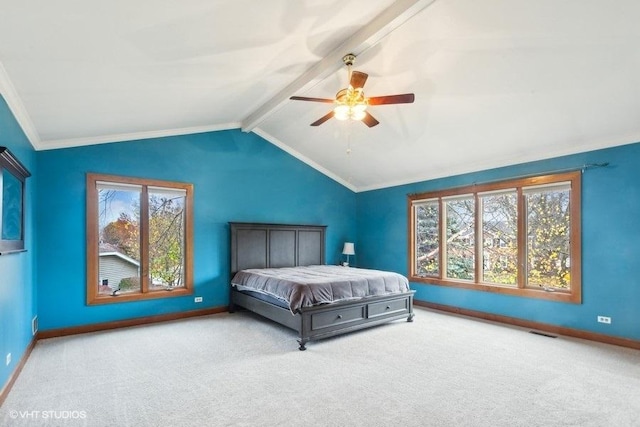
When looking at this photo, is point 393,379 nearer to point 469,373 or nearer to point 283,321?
point 469,373

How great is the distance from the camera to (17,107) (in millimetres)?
3150

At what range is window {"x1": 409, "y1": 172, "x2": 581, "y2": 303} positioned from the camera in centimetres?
463

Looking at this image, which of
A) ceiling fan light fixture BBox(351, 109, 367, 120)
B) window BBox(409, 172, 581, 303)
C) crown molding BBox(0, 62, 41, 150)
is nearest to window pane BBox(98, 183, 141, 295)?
crown molding BBox(0, 62, 41, 150)

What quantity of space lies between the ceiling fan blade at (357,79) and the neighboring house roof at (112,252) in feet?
13.4

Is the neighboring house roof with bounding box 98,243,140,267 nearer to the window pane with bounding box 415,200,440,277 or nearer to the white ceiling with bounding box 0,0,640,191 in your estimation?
the white ceiling with bounding box 0,0,640,191

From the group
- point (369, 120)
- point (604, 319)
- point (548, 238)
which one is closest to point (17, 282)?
point (369, 120)

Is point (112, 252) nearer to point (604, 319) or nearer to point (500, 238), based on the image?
point (500, 238)

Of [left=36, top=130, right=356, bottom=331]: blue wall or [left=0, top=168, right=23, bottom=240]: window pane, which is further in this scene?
[left=36, top=130, right=356, bottom=331]: blue wall

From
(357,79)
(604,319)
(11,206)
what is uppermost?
(357,79)

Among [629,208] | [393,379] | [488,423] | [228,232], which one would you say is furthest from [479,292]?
[228,232]

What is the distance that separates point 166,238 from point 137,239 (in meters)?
0.41

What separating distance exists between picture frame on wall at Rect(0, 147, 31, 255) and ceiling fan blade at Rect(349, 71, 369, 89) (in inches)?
115

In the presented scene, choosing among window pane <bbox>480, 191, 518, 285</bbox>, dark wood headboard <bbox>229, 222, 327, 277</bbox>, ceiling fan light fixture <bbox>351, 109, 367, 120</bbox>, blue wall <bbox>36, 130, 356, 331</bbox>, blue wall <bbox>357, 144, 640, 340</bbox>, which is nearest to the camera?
ceiling fan light fixture <bbox>351, 109, 367, 120</bbox>

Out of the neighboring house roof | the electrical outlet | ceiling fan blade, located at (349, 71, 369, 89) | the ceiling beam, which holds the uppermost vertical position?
the ceiling beam
